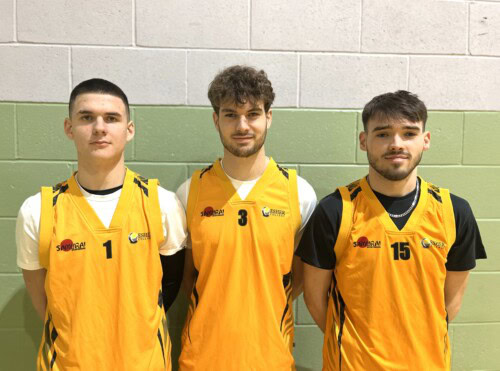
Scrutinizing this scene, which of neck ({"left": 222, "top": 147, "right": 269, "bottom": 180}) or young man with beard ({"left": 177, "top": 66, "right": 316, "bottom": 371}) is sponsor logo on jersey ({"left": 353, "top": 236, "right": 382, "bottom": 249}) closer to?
young man with beard ({"left": 177, "top": 66, "right": 316, "bottom": 371})

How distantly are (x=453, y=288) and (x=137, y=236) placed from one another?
1354mm

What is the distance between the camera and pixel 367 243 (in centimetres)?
162

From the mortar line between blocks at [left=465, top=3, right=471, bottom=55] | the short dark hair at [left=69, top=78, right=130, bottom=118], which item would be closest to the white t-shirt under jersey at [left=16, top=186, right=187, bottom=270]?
the short dark hair at [left=69, top=78, right=130, bottom=118]

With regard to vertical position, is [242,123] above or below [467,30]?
below

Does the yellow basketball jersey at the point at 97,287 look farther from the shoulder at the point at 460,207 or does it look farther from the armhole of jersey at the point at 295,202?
the shoulder at the point at 460,207

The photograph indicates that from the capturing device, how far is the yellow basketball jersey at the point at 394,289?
1.58 m

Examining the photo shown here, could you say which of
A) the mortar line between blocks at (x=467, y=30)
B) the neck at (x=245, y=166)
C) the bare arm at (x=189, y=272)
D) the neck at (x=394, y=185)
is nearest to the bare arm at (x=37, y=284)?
the bare arm at (x=189, y=272)

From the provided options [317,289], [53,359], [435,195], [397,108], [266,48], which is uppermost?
[266,48]

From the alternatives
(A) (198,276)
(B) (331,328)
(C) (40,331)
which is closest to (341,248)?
(B) (331,328)

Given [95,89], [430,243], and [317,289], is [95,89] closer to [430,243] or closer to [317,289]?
[317,289]

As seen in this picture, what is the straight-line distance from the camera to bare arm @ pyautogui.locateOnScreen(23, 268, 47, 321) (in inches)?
64.4

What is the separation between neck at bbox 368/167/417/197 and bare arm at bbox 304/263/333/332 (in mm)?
410

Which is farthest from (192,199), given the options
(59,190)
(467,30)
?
(467,30)

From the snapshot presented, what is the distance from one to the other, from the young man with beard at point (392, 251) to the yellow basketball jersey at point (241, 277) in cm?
15
